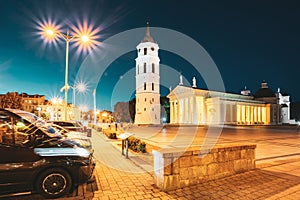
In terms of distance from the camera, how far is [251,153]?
695cm

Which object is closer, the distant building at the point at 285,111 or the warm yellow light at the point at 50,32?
→ the warm yellow light at the point at 50,32

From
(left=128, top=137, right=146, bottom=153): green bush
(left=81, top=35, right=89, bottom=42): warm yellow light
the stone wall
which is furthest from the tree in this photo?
the stone wall

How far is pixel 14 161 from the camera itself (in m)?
4.44

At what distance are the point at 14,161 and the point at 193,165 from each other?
4.29 m

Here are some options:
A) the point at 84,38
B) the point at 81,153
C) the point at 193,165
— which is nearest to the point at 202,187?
the point at 193,165

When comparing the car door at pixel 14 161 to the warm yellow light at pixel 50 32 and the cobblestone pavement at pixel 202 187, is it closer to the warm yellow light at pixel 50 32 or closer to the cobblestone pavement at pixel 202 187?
the cobblestone pavement at pixel 202 187

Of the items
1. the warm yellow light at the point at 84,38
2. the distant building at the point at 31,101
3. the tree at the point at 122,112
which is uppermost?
the warm yellow light at the point at 84,38

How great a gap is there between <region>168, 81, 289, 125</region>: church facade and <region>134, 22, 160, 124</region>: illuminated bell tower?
7.67 metres

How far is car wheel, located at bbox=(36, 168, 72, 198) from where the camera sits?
4.66 m

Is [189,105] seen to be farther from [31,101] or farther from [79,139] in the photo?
[31,101]

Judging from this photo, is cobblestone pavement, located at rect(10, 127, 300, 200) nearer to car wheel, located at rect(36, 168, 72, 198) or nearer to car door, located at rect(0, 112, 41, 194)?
car wheel, located at rect(36, 168, 72, 198)

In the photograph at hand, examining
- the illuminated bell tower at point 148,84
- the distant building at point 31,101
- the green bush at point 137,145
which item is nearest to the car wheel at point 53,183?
the green bush at point 137,145

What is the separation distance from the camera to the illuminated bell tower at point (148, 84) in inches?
2537

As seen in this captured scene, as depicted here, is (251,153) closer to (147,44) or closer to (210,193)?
(210,193)
